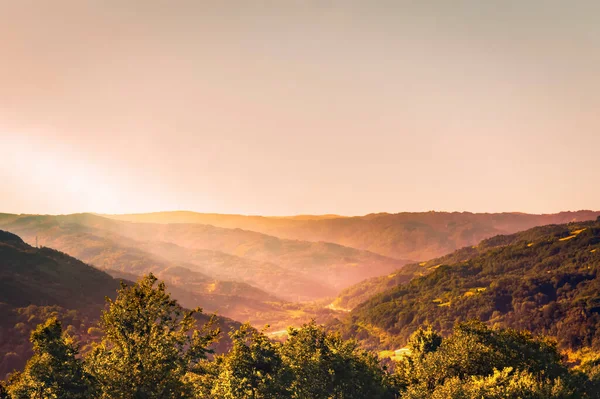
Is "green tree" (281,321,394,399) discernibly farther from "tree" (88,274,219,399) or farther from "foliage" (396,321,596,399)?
"tree" (88,274,219,399)

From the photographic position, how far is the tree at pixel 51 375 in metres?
35.1

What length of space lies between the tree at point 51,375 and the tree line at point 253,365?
0.08 m

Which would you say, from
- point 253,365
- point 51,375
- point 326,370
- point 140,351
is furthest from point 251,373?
point 51,375

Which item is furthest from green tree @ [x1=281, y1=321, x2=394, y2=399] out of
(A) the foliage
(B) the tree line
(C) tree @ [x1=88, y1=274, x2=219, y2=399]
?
(C) tree @ [x1=88, y1=274, x2=219, y2=399]

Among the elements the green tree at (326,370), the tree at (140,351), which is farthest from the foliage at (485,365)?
the tree at (140,351)

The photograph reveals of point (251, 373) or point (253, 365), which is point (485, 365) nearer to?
point (253, 365)

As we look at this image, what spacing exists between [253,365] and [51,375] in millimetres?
18851

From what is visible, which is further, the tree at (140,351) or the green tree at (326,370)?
the green tree at (326,370)

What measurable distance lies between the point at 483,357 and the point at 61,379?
150ft

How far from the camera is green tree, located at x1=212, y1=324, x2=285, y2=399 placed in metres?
43.3

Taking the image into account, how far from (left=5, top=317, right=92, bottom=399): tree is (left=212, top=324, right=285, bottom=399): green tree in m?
13.1

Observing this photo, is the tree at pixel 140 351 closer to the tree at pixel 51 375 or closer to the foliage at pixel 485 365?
the tree at pixel 51 375

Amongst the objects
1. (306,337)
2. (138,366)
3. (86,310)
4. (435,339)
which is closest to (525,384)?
(306,337)

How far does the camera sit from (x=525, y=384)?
42.6m
